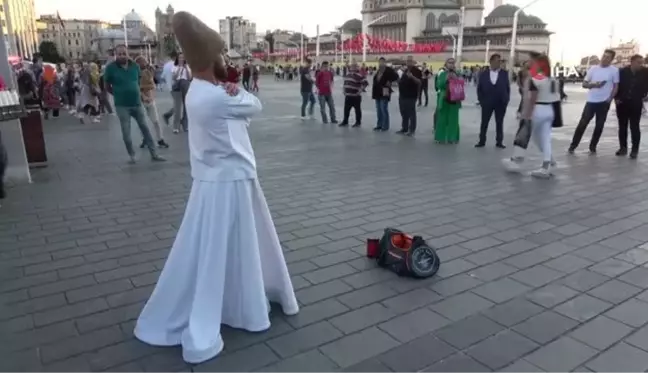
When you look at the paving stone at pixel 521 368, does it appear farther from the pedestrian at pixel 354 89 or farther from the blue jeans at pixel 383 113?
the pedestrian at pixel 354 89

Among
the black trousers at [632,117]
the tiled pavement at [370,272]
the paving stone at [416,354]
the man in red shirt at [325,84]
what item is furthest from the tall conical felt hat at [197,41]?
the man in red shirt at [325,84]

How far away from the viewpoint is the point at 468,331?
10.9 feet

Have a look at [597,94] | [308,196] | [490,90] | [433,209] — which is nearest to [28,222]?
[308,196]

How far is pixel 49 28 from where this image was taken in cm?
15650

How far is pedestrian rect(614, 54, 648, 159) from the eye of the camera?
9.35m

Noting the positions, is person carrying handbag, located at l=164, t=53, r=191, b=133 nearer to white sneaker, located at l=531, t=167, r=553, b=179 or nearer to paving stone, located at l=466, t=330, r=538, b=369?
white sneaker, located at l=531, t=167, r=553, b=179

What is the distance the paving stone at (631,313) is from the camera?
136 inches

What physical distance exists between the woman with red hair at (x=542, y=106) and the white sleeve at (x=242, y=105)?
5.95 m

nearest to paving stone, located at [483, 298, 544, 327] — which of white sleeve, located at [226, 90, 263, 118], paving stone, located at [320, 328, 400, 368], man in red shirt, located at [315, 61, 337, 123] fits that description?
paving stone, located at [320, 328, 400, 368]

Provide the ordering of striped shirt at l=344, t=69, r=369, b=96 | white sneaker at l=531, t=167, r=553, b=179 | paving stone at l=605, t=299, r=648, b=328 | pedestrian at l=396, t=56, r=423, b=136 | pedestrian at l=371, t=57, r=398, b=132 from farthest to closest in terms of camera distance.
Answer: striped shirt at l=344, t=69, r=369, b=96 < pedestrian at l=371, t=57, r=398, b=132 < pedestrian at l=396, t=56, r=423, b=136 < white sneaker at l=531, t=167, r=553, b=179 < paving stone at l=605, t=299, r=648, b=328

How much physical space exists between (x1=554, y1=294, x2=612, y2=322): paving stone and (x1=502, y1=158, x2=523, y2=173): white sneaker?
4.63 meters

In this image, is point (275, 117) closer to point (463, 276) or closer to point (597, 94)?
point (597, 94)

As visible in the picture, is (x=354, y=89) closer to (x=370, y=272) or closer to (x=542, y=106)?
(x=542, y=106)

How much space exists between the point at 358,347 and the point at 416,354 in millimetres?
339
